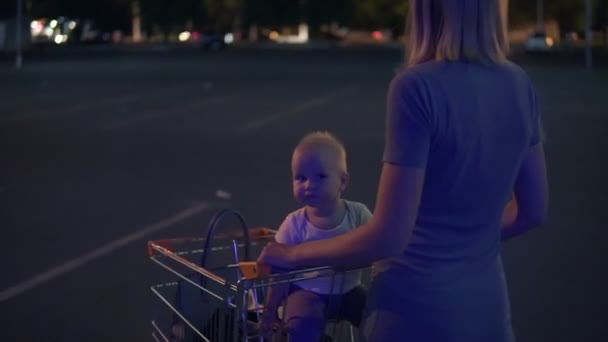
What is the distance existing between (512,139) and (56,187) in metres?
9.77

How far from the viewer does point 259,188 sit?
11352 mm

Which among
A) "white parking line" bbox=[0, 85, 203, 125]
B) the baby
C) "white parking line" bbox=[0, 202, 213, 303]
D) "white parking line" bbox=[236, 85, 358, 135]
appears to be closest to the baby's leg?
the baby

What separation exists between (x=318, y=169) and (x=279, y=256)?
0.49 metres

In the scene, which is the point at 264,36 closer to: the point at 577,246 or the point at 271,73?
the point at 271,73

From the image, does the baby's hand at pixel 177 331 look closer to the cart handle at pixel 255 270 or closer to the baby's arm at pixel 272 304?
the baby's arm at pixel 272 304

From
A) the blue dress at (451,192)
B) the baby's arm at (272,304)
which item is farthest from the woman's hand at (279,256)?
the baby's arm at (272,304)

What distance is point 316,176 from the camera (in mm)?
2920

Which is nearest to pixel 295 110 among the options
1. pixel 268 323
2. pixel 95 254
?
pixel 95 254

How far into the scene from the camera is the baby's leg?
2852mm

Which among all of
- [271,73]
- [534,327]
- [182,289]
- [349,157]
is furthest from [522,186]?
→ [271,73]

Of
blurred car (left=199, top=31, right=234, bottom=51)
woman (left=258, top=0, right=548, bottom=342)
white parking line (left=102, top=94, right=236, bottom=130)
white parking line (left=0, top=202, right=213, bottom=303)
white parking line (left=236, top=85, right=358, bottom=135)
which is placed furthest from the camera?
blurred car (left=199, top=31, right=234, bottom=51)

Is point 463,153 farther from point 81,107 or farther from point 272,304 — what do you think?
point 81,107

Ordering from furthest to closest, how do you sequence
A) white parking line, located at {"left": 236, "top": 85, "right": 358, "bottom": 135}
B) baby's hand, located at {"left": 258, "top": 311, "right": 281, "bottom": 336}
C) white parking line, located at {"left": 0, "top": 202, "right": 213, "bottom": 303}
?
1. white parking line, located at {"left": 236, "top": 85, "right": 358, "bottom": 135}
2. white parking line, located at {"left": 0, "top": 202, "right": 213, "bottom": 303}
3. baby's hand, located at {"left": 258, "top": 311, "right": 281, "bottom": 336}

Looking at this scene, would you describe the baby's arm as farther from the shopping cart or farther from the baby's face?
the baby's face
